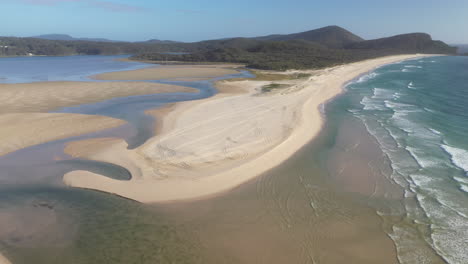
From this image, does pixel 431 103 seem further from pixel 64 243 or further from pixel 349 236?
pixel 64 243

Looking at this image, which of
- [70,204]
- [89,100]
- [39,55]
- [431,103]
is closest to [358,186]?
[70,204]

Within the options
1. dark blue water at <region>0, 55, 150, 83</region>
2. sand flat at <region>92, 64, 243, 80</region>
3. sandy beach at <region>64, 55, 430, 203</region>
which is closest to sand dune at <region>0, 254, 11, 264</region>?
sandy beach at <region>64, 55, 430, 203</region>

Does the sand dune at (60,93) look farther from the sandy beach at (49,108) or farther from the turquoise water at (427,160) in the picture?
the turquoise water at (427,160)

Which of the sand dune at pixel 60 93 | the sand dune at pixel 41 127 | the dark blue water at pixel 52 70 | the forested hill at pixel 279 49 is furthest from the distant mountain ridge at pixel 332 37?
the sand dune at pixel 41 127

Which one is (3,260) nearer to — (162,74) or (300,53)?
(162,74)

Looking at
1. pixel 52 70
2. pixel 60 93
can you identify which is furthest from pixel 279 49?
pixel 60 93

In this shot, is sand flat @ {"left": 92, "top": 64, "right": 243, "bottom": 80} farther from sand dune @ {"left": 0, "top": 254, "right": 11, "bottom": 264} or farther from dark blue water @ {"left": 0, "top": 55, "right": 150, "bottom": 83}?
sand dune @ {"left": 0, "top": 254, "right": 11, "bottom": 264}
